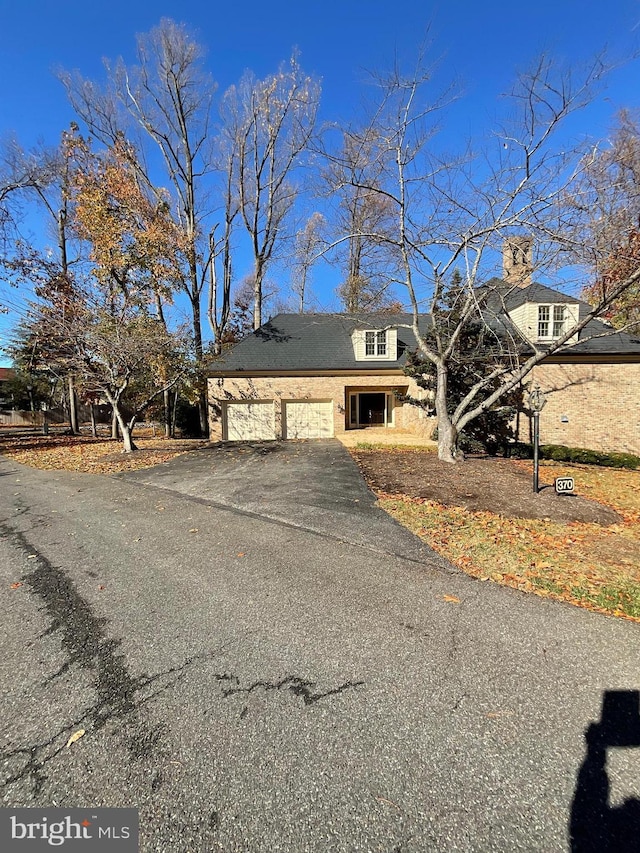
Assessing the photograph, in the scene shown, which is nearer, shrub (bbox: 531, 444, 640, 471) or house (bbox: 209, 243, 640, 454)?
shrub (bbox: 531, 444, 640, 471)

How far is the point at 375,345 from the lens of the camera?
18.3 meters

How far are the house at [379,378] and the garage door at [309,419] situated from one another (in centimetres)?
5

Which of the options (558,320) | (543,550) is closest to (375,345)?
(558,320)

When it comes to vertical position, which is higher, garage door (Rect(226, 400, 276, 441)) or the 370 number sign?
garage door (Rect(226, 400, 276, 441))

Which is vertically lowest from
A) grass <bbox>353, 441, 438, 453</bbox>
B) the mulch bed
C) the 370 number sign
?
the mulch bed

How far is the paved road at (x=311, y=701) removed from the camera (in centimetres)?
165

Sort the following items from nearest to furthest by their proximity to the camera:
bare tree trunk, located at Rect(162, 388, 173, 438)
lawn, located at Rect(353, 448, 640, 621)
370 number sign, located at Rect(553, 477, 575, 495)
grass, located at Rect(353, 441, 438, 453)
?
lawn, located at Rect(353, 448, 640, 621)
370 number sign, located at Rect(553, 477, 575, 495)
grass, located at Rect(353, 441, 438, 453)
bare tree trunk, located at Rect(162, 388, 173, 438)

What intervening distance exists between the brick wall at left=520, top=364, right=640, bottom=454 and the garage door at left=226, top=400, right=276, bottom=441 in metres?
10.8

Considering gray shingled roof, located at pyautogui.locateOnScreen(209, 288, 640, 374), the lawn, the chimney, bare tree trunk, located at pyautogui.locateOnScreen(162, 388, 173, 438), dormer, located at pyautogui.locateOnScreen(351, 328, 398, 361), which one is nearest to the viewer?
the lawn

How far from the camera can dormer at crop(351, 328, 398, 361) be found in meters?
18.2

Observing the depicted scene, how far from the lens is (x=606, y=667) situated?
8.48 ft

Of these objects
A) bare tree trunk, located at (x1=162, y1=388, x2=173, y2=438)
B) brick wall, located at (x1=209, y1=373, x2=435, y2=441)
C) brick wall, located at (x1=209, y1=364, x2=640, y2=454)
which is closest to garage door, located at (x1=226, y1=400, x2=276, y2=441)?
brick wall, located at (x1=209, y1=373, x2=435, y2=441)

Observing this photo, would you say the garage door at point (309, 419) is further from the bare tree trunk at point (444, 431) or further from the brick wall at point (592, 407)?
the brick wall at point (592, 407)

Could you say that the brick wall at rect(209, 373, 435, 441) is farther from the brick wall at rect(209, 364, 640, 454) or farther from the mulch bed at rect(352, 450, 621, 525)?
the mulch bed at rect(352, 450, 621, 525)
